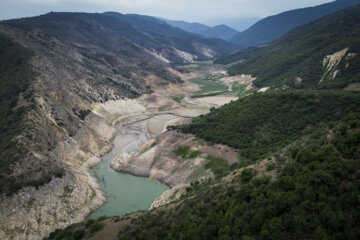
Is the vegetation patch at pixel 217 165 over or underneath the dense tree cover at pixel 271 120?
underneath

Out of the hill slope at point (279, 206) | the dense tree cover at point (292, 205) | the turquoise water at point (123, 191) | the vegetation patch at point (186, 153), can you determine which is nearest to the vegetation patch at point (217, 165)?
the vegetation patch at point (186, 153)

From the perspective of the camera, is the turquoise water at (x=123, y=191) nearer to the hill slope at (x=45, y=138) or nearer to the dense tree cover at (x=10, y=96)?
the hill slope at (x=45, y=138)

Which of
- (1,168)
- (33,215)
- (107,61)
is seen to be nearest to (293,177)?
(33,215)

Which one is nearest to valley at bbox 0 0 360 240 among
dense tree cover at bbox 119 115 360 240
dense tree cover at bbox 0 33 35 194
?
dense tree cover at bbox 119 115 360 240

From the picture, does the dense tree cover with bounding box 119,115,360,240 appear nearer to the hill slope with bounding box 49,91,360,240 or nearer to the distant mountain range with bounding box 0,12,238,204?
the hill slope with bounding box 49,91,360,240

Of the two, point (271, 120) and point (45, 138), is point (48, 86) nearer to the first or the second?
point (45, 138)

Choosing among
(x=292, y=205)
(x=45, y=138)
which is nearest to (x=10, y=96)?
(x=45, y=138)
